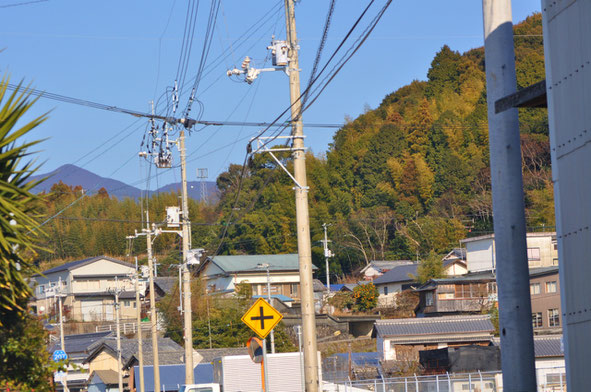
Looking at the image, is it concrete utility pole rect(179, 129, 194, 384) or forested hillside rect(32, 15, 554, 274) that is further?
forested hillside rect(32, 15, 554, 274)

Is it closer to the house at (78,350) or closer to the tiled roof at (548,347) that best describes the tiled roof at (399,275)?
the house at (78,350)

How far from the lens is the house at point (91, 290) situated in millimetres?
79000

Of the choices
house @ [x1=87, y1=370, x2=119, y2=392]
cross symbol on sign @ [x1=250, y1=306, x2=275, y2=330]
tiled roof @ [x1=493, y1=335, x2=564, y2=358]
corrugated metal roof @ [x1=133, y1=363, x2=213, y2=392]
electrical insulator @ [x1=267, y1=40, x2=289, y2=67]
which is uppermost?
electrical insulator @ [x1=267, y1=40, x2=289, y2=67]

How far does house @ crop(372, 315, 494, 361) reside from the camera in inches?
1704

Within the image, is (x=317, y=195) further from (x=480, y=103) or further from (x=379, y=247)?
(x=480, y=103)

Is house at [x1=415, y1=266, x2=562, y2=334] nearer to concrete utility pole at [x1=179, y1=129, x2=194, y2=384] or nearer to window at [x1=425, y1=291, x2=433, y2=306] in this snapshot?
window at [x1=425, y1=291, x2=433, y2=306]

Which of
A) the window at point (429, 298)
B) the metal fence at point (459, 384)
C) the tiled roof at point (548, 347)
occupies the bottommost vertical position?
the metal fence at point (459, 384)

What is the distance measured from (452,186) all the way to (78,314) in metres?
43.7

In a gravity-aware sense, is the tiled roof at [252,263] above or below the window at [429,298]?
above

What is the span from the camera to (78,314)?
79.1 m

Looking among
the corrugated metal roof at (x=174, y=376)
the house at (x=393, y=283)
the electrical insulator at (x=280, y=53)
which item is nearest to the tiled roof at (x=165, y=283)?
the house at (x=393, y=283)

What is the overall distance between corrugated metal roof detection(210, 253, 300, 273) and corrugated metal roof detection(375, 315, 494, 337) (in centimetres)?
2691

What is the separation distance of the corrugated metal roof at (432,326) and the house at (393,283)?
1711 cm

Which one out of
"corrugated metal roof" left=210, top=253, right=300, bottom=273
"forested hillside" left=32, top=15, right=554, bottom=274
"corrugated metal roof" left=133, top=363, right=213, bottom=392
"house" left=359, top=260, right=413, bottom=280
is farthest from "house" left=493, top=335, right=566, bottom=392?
"house" left=359, top=260, right=413, bottom=280
